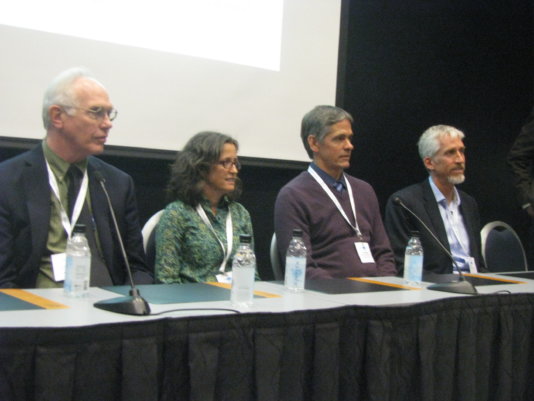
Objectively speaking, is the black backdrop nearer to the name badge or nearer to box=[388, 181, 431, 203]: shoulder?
box=[388, 181, 431, 203]: shoulder

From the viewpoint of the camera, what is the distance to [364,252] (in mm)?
2865

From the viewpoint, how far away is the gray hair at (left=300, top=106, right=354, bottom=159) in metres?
3.11

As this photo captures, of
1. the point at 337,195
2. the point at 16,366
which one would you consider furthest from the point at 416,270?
the point at 16,366

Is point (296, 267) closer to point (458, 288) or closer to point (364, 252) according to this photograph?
point (458, 288)

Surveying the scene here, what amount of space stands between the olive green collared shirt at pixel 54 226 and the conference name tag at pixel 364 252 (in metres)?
1.26

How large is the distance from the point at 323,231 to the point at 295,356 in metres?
1.35

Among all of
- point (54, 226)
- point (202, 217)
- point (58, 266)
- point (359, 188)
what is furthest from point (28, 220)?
Result: point (359, 188)

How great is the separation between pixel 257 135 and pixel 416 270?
1.41 meters

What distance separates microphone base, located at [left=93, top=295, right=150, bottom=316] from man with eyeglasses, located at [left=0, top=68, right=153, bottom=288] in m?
0.61

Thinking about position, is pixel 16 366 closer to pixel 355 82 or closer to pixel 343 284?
pixel 343 284

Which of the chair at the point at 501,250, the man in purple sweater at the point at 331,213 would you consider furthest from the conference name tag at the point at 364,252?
the chair at the point at 501,250

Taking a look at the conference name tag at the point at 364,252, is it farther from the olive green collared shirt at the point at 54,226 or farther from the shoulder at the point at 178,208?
the olive green collared shirt at the point at 54,226

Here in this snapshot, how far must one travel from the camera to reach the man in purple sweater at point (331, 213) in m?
2.85

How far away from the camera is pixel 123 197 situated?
2463mm
